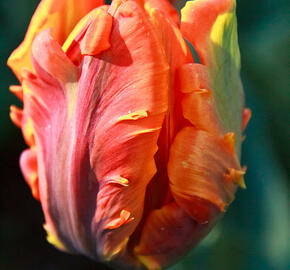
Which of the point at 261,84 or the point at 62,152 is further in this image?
the point at 261,84

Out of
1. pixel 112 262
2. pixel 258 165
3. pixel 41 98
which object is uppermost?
pixel 41 98

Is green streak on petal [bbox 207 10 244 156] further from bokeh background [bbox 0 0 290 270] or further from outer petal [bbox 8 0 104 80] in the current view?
bokeh background [bbox 0 0 290 270]

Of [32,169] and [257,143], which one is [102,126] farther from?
[257,143]

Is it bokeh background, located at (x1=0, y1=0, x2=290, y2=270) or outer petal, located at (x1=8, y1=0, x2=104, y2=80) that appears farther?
bokeh background, located at (x1=0, y1=0, x2=290, y2=270)

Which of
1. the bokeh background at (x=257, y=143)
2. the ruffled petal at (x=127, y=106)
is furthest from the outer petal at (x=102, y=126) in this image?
the bokeh background at (x=257, y=143)

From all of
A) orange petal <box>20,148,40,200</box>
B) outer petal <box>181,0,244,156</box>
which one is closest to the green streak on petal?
outer petal <box>181,0,244,156</box>

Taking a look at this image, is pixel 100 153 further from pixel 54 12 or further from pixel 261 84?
pixel 261 84

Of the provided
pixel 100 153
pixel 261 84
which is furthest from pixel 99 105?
pixel 261 84

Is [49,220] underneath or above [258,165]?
above
